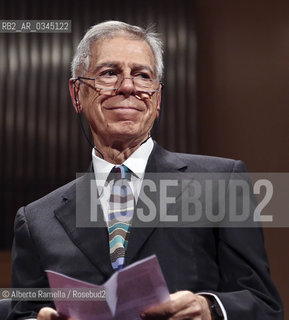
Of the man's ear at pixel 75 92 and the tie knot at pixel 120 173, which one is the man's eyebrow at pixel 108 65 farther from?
the tie knot at pixel 120 173

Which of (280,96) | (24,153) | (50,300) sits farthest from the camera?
(24,153)

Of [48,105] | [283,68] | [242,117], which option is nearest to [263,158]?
[242,117]

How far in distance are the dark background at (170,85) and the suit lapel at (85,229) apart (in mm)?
1317

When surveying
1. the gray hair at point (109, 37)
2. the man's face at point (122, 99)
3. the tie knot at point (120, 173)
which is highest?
the gray hair at point (109, 37)

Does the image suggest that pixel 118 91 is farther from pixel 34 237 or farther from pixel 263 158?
pixel 263 158

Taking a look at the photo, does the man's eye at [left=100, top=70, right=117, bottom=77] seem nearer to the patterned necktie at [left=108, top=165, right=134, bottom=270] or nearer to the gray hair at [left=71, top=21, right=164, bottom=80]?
the gray hair at [left=71, top=21, right=164, bottom=80]

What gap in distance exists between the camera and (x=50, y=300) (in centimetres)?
143

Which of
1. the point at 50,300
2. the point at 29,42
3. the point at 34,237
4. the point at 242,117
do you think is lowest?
the point at 50,300

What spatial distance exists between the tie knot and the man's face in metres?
0.07

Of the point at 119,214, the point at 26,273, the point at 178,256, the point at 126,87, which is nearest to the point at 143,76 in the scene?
the point at 126,87

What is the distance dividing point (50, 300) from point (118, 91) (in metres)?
0.61

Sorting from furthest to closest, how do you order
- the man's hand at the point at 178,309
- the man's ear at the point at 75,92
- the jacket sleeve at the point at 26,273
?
the man's ear at the point at 75,92
the jacket sleeve at the point at 26,273
the man's hand at the point at 178,309

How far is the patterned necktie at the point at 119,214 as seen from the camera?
4.45ft

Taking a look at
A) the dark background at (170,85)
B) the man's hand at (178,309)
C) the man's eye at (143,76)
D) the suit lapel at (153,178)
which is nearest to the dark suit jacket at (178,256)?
the suit lapel at (153,178)
